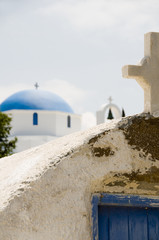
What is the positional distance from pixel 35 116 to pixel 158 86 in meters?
27.3

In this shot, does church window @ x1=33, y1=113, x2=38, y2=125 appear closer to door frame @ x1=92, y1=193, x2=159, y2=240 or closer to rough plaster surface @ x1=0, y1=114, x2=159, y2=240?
rough plaster surface @ x1=0, y1=114, x2=159, y2=240

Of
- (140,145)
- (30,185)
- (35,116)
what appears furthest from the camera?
(35,116)

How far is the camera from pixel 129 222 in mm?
3904

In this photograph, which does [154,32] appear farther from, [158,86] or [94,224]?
[94,224]

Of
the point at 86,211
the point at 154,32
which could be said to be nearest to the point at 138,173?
the point at 86,211

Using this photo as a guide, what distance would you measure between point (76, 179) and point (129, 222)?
1.93ft

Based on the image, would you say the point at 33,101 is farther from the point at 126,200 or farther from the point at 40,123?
the point at 126,200

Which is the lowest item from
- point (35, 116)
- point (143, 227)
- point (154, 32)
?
point (143, 227)

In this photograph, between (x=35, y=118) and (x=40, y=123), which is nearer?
(x=35, y=118)

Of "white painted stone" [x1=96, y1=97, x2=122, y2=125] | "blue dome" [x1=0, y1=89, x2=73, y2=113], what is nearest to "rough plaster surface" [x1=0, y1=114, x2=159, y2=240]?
"white painted stone" [x1=96, y1=97, x2=122, y2=125]

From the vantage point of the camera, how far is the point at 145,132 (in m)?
4.02

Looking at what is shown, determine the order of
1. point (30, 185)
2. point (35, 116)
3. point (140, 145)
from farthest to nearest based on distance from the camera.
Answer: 1. point (35, 116)
2. point (140, 145)
3. point (30, 185)

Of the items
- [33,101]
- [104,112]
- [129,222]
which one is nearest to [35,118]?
[33,101]

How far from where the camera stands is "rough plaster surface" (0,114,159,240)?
12.1 ft
